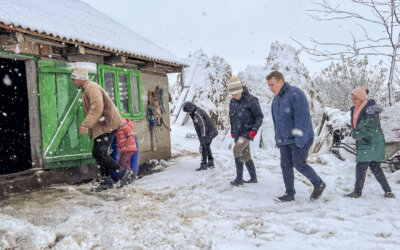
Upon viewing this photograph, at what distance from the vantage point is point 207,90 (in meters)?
18.7

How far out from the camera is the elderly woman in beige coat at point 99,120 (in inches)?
189

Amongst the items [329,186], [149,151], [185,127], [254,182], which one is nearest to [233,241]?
[254,182]

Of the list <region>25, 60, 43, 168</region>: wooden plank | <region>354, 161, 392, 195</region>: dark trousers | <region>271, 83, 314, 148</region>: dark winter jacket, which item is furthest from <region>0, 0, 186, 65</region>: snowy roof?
<region>354, 161, 392, 195</region>: dark trousers

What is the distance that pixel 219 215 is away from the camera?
12.4ft

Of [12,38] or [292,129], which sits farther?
[12,38]

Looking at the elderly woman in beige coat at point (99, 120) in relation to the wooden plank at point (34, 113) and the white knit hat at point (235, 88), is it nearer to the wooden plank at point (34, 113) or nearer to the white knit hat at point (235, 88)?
the wooden plank at point (34, 113)

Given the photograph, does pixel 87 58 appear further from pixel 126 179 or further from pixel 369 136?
pixel 369 136

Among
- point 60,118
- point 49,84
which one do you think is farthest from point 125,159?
point 49,84

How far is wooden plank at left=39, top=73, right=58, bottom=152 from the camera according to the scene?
228 inches

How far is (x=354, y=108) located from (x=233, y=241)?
9.46ft

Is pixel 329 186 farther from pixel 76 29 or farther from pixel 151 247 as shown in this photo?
pixel 76 29

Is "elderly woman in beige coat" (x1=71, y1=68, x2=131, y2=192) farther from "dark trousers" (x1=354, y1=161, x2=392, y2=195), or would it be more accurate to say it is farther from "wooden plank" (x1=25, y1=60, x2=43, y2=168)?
"dark trousers" (x1=354, y1=161, x2=392, y2=195)

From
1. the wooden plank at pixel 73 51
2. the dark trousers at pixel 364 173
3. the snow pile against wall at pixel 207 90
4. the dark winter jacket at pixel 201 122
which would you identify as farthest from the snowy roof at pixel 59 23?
the snow pile against wall at pixel 207 90

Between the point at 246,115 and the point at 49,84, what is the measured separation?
12.1ft
